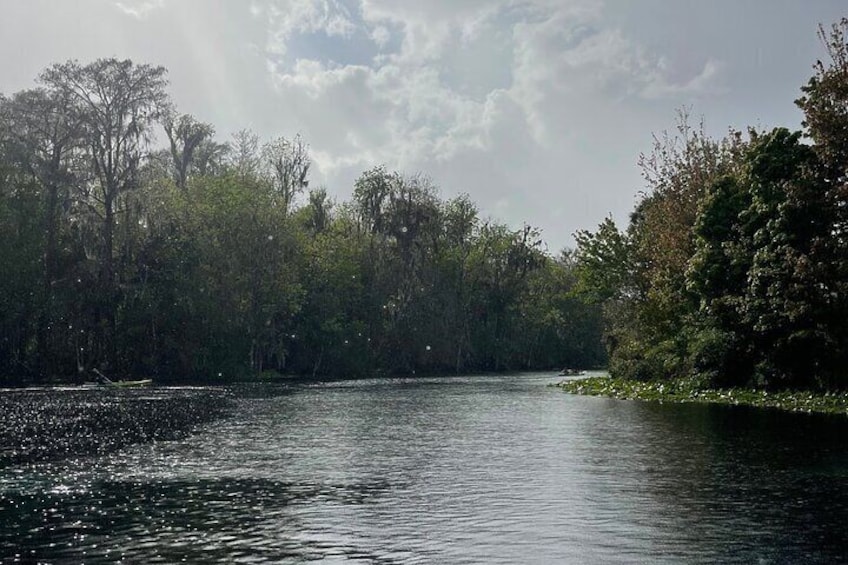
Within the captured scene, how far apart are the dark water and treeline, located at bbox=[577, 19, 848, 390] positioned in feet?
28.8

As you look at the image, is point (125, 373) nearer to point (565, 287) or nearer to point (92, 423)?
point (92, 423)

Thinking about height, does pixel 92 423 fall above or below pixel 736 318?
below

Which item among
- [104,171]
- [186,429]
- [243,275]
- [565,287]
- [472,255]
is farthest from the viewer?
[565,287]

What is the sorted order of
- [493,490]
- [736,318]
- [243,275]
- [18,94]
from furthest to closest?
[243,275] < [18,94] < [736,318] < [493,490]

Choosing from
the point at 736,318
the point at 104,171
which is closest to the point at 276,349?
the point at 104,171

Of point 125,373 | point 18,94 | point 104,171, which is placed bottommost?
point 125,373

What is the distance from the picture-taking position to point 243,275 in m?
102

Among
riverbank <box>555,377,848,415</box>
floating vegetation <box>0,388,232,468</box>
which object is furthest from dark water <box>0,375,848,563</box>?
riverbank <box>555,377,848,415</box>

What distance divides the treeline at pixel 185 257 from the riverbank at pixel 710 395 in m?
22.8

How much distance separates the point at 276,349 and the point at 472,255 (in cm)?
4251

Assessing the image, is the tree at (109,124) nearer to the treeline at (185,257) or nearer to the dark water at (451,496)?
the treeline at (185,257)

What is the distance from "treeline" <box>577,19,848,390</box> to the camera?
48.8 m

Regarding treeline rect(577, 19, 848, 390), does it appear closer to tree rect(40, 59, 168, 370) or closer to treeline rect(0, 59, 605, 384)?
treeline rect(0, 59, 605, 384)

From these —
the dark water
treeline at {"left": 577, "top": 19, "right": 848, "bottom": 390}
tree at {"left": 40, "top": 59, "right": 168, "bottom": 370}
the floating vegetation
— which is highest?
tree at {"left": 40, "top": 59, "right": 168, "bottom": 370}
